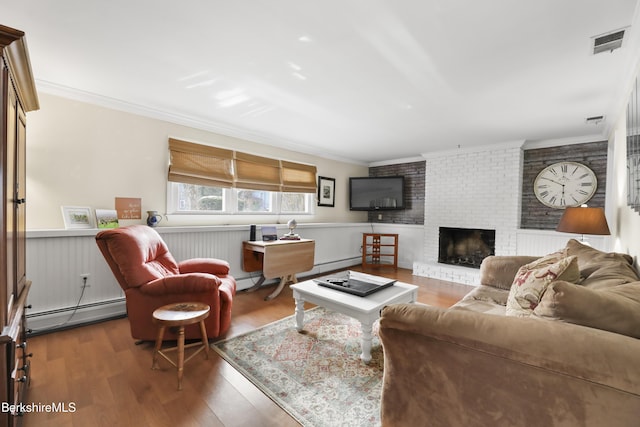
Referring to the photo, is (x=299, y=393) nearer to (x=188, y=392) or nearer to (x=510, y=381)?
(x=188, y=392)

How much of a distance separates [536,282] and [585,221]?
172 centimetres

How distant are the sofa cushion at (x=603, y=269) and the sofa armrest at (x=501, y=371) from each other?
78cm

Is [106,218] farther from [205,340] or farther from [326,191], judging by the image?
[326,191]

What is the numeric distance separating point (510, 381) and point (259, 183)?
349 centimetres

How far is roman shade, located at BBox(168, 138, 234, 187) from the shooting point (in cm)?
314

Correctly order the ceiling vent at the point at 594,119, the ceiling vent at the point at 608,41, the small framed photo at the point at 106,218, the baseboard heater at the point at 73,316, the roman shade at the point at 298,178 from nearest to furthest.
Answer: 1. the ceiling vent at the point at 608,41
2. the baseboard heater at the point at 73,316
3. the small framed photo at the point at 106,218
4. the ceiling vent at the point at 594,119
5. the roman shade at the point at 298,178

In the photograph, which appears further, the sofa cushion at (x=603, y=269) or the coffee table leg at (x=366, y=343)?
the coffee table leg at (x=366, y=343)

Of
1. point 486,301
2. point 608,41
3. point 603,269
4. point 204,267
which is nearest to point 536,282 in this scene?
point 603,269

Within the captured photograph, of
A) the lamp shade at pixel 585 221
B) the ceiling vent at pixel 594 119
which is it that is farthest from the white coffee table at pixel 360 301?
the ceiling vent at pixel 594 119

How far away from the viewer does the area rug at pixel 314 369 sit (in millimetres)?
1502

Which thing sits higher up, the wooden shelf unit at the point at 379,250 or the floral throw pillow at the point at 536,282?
the floral throw pillow at the point at 536,282

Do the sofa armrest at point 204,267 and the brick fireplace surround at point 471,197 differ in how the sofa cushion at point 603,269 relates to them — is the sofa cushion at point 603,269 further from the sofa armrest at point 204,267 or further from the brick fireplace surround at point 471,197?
the sofa armrest at point 204,267

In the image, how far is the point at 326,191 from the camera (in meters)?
5.11

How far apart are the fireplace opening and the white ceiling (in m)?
1.85
